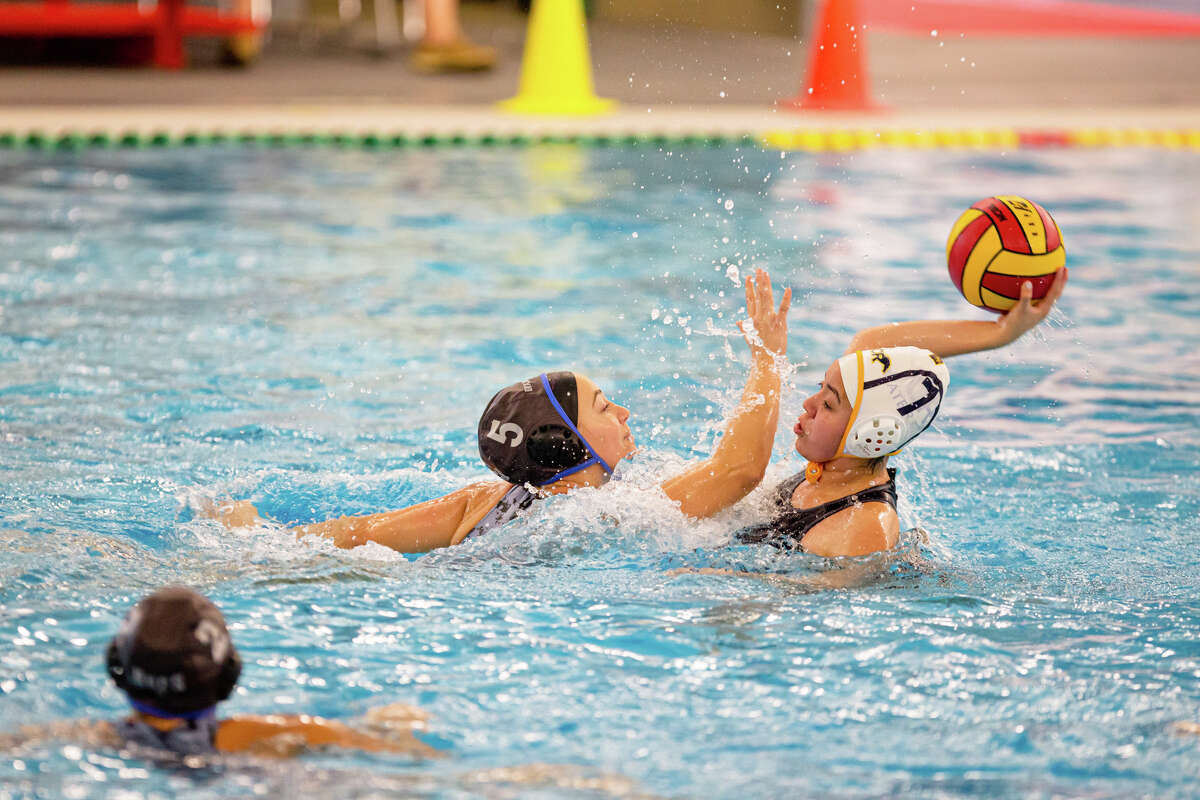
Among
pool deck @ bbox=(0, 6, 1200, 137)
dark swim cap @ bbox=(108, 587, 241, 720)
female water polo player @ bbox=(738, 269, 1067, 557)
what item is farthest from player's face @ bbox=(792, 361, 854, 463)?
pool deck @ bbox=(0, 6, 1200, 137)

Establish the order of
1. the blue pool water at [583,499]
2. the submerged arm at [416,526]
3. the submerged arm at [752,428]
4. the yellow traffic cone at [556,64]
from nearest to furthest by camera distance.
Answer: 1. the blue pool water at [583,499]
2. the submerged arm at [752,428]
3. the submerged arm at [416,526]
4. the yellow traffic cone at [556,64]

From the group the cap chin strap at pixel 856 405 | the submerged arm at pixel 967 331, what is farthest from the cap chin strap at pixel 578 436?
the submerged arm at pixel 967 331

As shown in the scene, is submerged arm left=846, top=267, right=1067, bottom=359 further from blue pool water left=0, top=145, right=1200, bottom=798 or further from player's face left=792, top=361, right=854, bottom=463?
blue pool water left=0, top=145, right=1200, bottom=798

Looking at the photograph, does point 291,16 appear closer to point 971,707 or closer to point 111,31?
point 111,31

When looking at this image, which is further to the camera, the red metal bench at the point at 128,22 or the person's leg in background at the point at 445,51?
the person's leg in background at the point at 445,51

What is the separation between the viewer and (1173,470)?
14.8 feet

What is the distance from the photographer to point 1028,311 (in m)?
3.33

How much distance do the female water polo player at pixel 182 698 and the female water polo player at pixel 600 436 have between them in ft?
3.20

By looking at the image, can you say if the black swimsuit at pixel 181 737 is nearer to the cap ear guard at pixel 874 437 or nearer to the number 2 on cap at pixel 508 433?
the number 2 on cap at pixel 508 433

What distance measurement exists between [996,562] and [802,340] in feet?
7.47

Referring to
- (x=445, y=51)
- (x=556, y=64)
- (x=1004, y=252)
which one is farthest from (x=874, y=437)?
(x=445, y=51)

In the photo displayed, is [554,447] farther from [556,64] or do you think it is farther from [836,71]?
[836,71]

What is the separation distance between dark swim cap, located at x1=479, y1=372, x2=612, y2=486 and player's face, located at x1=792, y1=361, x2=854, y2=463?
0.51 m

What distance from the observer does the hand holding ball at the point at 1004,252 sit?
341 centimetres
